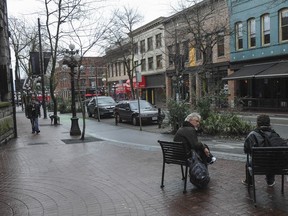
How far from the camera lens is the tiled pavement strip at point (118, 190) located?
553 cm

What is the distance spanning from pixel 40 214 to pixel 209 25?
31.0m

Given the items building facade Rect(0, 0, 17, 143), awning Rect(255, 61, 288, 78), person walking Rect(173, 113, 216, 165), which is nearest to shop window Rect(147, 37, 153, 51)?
awning Rect(255, 61, 288, 78)

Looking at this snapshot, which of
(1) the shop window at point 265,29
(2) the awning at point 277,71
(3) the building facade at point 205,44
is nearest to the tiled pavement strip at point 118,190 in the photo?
(2) the awning at point 277,71

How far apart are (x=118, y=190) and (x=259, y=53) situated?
25781mm

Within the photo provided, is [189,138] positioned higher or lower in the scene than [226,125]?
higher

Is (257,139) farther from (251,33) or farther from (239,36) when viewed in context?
(239,36)

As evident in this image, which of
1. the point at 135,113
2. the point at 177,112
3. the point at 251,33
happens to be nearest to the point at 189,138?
the point at 177,112

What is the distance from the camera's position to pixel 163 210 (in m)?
5.49

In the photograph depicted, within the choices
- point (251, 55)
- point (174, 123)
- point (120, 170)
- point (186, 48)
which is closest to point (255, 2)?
point (251, 55)

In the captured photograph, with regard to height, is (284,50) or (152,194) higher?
(284,50)

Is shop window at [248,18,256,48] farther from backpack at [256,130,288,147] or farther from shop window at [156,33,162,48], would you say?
backpack at [256,130,288,147]

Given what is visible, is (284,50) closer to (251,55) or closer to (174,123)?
(251,55)

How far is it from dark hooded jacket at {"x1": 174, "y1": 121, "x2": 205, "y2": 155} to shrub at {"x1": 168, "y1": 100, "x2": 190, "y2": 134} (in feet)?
29.7

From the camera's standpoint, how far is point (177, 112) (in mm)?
15867
